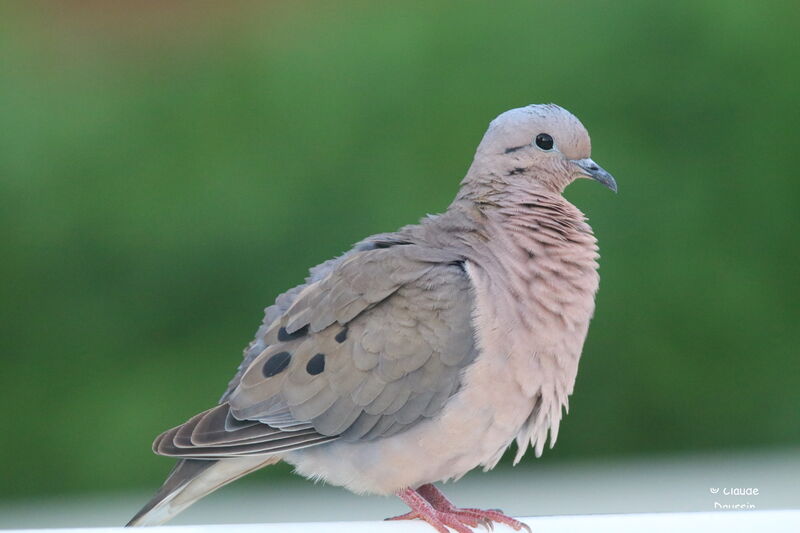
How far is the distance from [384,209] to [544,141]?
106 centimetres

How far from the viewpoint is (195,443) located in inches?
60.2

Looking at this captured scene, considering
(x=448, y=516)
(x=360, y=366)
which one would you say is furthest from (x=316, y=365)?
(x=448, y=516)

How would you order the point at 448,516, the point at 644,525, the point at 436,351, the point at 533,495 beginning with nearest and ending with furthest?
the point at 644,525, the point at 436,351, the point at 448,516, the point at 533,495

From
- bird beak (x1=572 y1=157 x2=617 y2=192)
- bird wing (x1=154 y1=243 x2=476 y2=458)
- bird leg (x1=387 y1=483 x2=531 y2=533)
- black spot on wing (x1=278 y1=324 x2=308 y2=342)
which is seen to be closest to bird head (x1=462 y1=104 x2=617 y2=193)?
bird beak (x1=572 y1=157 x2=617 y2=192)

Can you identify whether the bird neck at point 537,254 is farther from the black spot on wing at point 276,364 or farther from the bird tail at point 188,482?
the bird tail at point 188,482

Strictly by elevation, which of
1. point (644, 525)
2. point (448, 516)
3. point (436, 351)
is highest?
point (436, 351)

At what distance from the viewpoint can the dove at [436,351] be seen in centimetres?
153

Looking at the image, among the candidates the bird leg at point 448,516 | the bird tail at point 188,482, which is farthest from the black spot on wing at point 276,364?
the bird leg at point 448,516

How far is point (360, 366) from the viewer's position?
1564mm

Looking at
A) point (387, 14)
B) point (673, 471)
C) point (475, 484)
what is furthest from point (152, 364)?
point (673, 471)

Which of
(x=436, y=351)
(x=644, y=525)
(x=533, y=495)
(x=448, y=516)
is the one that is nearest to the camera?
(x=644, y=525)

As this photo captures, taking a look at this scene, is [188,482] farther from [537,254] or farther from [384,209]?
[384,209]

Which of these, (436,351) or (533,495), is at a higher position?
(533,495)

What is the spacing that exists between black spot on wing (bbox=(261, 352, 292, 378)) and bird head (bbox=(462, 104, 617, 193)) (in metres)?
0.40
